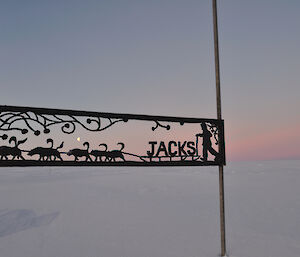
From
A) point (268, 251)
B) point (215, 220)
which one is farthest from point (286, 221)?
point (268, 251)

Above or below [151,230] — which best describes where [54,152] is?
above

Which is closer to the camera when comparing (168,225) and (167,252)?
(167,252)

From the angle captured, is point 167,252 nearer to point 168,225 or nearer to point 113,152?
point 168,225

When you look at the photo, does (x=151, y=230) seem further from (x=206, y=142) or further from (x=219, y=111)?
(x=219, y=111)

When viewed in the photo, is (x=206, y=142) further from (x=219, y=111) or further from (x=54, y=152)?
(x=54, y=152)

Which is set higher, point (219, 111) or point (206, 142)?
point (219, 111)

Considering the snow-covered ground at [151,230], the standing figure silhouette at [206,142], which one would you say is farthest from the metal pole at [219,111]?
the snow-covered ground at [151,230]

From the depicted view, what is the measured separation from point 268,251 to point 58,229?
6848 mm

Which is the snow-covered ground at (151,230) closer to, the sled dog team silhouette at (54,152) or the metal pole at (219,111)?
the metal pole at (219,111)

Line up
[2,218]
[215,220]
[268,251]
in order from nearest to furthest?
[268,251]
[215,220]
[2,218]

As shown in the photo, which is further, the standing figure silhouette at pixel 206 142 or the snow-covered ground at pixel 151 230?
the snow-covered ground at pixel 151 230

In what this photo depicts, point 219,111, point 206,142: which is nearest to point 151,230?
point 206,142

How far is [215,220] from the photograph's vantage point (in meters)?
9.52

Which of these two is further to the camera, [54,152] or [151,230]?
[151,230]
